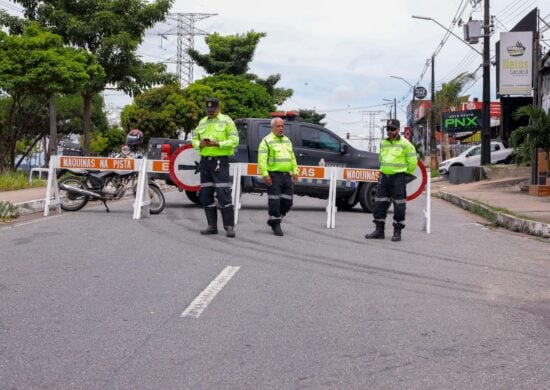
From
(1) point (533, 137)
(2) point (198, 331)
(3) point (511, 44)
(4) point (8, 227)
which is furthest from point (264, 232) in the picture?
(3) point (511, 44)

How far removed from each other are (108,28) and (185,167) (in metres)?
15.9

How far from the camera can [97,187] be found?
44.6ft

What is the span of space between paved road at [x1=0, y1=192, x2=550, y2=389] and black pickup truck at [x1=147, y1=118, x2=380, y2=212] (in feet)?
15.4

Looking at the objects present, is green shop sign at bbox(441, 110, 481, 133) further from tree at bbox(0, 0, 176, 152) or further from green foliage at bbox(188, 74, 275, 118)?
tree at bbox(0, 0, 176, 152)

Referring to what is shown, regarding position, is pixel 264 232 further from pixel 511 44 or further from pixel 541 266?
pixel 511 44

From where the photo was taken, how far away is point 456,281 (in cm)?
736

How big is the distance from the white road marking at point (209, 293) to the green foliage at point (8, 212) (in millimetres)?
6498

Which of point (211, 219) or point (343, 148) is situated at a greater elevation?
point (343, 148)

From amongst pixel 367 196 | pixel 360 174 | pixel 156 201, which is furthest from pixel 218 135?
pixel 367 196

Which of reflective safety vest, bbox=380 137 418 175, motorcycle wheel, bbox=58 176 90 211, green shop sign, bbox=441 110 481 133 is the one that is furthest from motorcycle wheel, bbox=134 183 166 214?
green shop sign, bbox=441 110 481 133

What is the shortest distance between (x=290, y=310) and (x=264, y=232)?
5.28 meters

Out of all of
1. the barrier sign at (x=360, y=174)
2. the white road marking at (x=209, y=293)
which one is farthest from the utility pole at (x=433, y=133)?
the white road marking at (x=209, y=293)

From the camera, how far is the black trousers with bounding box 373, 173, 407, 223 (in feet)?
34.9

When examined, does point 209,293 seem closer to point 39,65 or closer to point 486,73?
point 39,65
